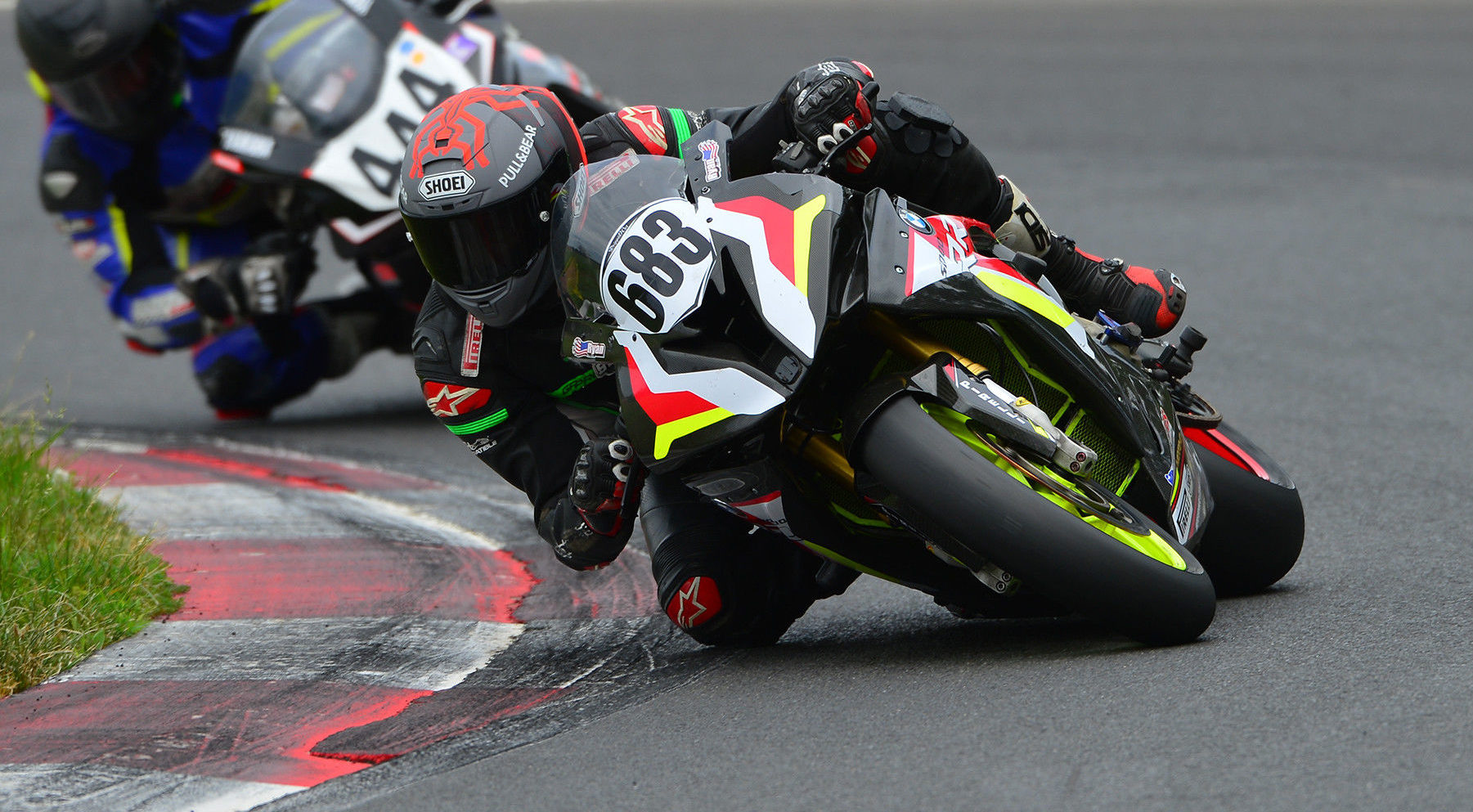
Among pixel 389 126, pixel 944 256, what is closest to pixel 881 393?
pixel 944 256

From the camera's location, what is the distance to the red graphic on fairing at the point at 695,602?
407cm

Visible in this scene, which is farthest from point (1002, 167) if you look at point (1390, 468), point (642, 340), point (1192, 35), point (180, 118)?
point (642, 340)

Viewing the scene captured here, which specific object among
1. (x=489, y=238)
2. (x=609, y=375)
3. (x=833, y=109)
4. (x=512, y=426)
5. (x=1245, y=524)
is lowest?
(x=1245, y=524)

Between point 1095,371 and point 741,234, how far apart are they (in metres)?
0.81

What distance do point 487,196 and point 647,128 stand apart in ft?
2.36

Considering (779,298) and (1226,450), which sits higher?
(779,298)

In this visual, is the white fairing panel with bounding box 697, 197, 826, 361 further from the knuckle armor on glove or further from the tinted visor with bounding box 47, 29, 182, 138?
the tinted visor with bounding box 47, 29, 182, 138

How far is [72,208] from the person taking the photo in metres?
8.16

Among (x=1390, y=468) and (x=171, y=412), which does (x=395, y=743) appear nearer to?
(x=1390, y=468)

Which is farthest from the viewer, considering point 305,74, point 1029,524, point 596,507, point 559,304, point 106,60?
point 106,60

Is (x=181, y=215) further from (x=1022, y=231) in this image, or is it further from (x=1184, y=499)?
A: (x=1184, y=499)

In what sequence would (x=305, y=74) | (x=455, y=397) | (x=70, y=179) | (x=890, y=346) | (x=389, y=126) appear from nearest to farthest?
1. (x=890, y=346)
2. (x=455, y=397)
3. (x=389, y=126)
4. (x=305, y=74)
5. (x=70, y=179)

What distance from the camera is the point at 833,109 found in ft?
13.1

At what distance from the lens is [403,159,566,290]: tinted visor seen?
3836 millimetres
